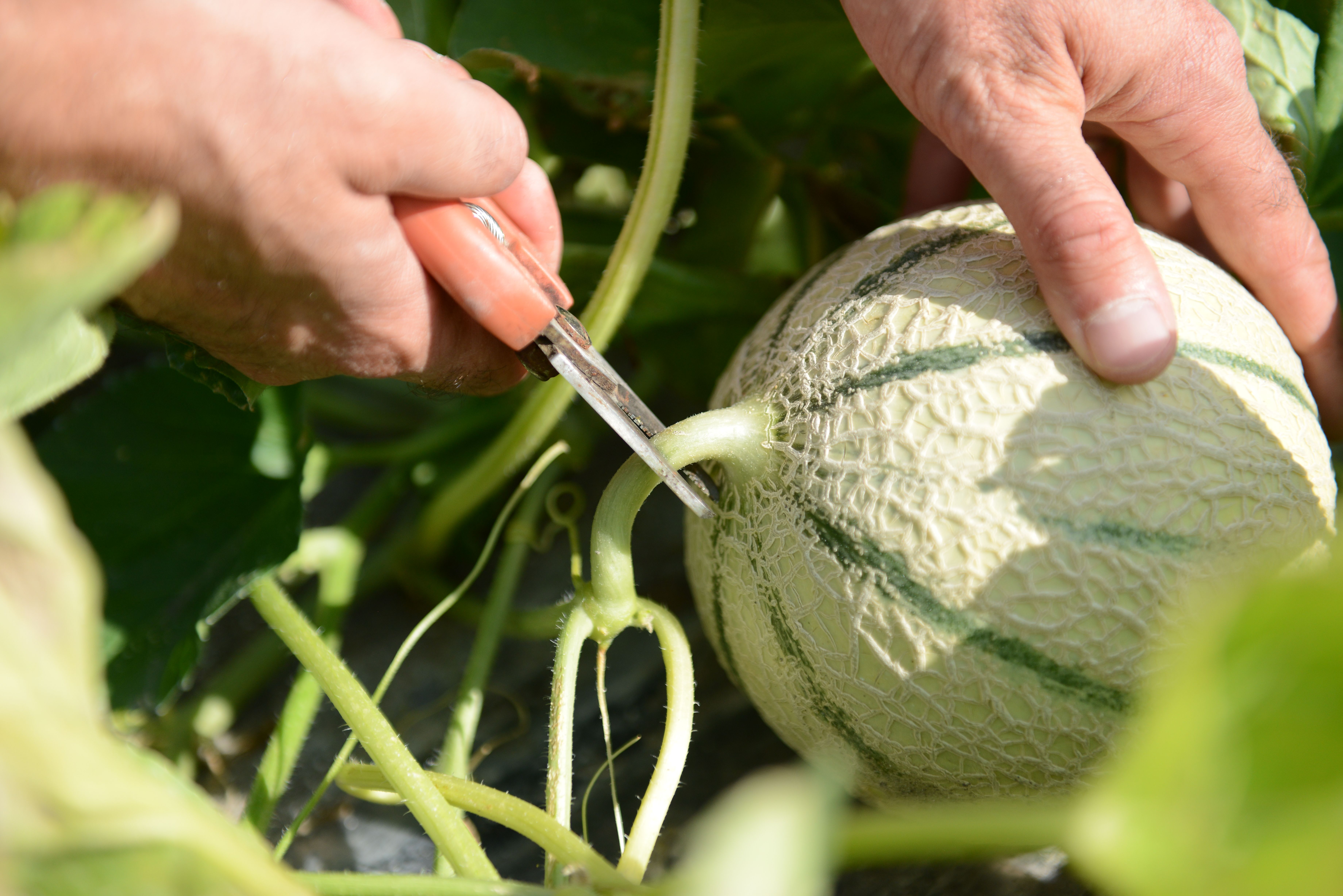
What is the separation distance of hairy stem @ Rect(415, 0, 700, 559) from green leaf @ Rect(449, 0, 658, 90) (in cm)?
18

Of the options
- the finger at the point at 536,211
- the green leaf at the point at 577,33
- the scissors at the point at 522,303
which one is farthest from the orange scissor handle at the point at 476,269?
the green leaf at the point at 577,33

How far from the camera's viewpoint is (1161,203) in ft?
3.50

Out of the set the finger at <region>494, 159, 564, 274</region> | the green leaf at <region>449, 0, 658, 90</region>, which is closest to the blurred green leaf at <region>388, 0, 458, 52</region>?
the green leaf at <region>449, 0, 658, 90</region>

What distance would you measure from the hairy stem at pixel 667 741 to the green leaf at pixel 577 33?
28.2 inches

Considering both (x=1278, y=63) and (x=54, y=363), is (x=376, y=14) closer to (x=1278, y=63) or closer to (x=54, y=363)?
(x=54, y=363)

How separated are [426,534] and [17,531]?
0.92 meters

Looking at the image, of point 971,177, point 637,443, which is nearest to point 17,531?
point 637,443

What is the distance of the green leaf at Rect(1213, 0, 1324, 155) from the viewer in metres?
1.00

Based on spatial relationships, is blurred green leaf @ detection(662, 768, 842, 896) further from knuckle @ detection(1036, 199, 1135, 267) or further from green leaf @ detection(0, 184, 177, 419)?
knuckle @ detection(1036, 199, 1135, 267)

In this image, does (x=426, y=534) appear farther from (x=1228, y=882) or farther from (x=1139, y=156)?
(x=1228, y=882)

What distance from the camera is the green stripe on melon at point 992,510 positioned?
2.42 ft

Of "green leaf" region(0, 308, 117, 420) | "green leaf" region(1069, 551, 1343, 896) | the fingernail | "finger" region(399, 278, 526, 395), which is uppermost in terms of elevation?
"green leaf" region(1069, 551, 1343, 896)

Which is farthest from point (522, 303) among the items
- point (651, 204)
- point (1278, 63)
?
point (1278, 63)

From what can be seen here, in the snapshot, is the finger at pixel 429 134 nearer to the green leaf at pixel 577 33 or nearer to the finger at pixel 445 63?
the finger at pixel 445 63
